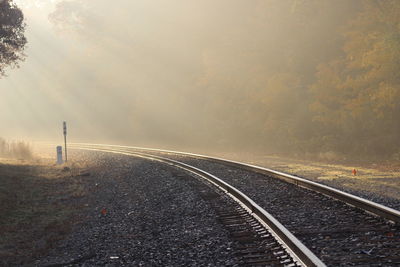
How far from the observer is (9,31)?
61.2 feet

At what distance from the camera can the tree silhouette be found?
60.0 feet

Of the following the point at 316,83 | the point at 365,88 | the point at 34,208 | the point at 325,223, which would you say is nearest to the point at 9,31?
the point at 34,208

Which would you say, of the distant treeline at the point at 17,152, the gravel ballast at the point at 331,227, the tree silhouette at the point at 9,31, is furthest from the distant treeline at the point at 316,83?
the tree silhouette at the point at 9,31

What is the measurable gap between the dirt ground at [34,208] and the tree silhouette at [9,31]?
716 centimetres

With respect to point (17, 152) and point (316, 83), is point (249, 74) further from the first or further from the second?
point (17, 152)

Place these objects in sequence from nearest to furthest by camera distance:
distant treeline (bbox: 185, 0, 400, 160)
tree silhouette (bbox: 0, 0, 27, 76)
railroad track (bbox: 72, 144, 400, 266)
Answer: railroad track (bbox: 72, 144, 400, 266), tree silhouette (bbox: 0, 0, 27, 76), distant treeline (bbox: 185, 0, 400, 160)

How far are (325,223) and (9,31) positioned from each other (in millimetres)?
18158

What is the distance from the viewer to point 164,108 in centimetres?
3753

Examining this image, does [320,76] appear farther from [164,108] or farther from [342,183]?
[164,108]

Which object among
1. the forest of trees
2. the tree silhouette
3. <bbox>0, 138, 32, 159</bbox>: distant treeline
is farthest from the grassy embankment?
the forest of trees

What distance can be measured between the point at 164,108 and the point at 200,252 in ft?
107

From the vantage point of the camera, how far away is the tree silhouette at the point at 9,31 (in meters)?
18.3

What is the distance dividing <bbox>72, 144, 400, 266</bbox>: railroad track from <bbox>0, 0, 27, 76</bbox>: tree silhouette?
14.6 m

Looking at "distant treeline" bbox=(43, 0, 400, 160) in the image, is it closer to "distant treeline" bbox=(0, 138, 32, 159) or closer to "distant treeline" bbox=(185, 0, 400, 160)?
"distant treeline" bbox=(185, 0, 400, 160)
